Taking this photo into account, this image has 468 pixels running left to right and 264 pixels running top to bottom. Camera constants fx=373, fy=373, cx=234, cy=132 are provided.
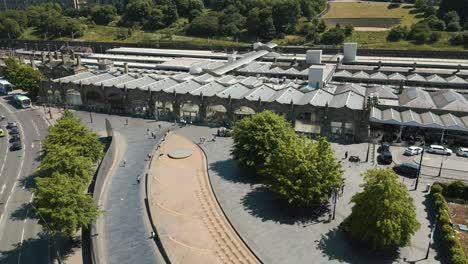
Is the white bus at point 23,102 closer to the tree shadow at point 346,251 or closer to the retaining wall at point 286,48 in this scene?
the retaining wall at point 286,48

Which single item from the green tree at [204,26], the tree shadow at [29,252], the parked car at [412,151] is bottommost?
the tree shadow at [29,252]

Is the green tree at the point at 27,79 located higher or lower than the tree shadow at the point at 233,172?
higher

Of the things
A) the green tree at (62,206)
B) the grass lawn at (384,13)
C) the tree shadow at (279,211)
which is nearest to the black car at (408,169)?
the tree shadow at (279,211)

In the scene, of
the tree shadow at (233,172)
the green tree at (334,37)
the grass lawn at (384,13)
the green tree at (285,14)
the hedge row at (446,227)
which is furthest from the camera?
the grass lawn at (384,13)

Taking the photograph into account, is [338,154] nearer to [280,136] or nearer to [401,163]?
[401,163]

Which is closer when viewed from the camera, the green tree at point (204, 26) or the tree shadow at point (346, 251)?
the tree shadow at point (346, 251)
